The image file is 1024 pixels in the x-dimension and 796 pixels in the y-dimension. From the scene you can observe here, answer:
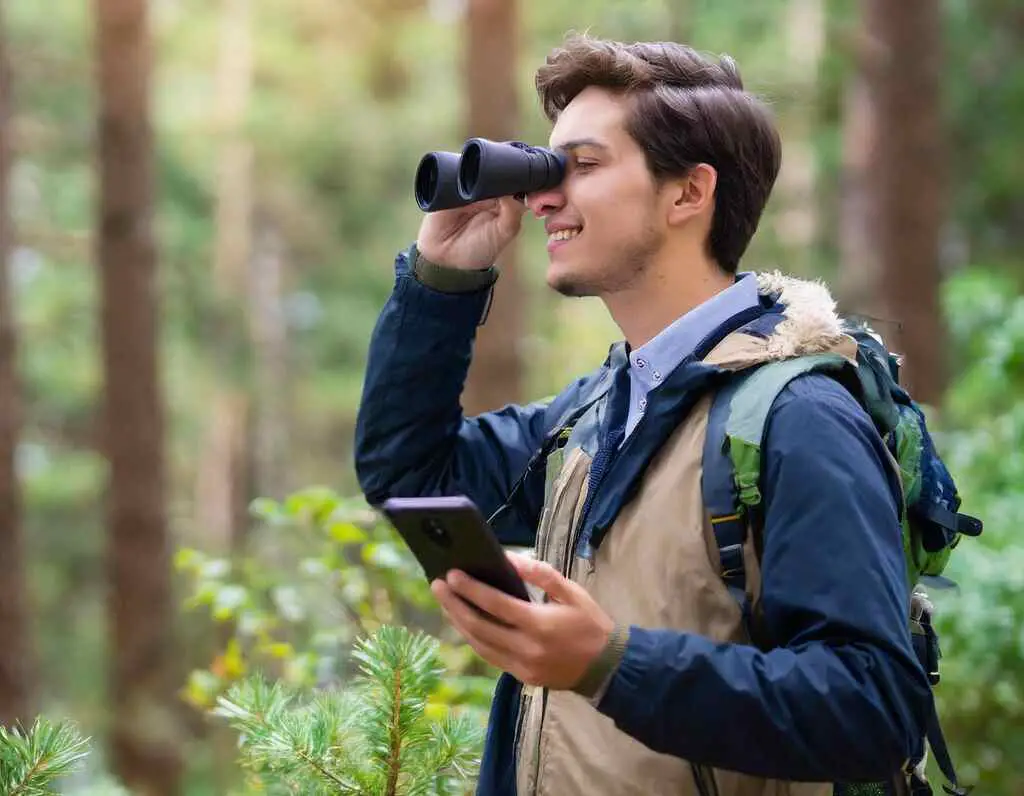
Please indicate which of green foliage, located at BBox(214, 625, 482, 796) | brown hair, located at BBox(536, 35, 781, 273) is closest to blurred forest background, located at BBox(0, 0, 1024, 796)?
brown hair, located at BBox(536, 35, 781, 273)

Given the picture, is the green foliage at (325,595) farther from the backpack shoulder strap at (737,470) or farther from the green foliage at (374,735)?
the backpack shoulder strap at (737,470)

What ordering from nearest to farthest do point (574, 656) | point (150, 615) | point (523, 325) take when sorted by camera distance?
1. point (574, 656)
2. point (523, 325)
3. point (150, 615)

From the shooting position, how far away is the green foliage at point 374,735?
2.15 m

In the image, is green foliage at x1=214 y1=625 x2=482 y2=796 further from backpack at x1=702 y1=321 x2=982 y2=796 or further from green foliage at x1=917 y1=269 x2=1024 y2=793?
green foliage at x1=917 y1=269 x2=1024 y2=793

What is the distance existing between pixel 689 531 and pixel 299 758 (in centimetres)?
79

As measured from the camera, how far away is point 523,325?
8.73m

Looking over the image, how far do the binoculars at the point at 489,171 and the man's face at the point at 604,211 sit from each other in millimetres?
50

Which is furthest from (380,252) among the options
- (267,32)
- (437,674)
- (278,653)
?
(437,674)

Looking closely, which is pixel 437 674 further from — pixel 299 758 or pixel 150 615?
pixel 150 615

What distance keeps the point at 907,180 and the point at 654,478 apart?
5.97m

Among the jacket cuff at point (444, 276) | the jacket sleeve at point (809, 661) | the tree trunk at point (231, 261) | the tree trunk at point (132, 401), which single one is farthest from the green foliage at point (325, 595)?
the tree trunk at point (231, 261)

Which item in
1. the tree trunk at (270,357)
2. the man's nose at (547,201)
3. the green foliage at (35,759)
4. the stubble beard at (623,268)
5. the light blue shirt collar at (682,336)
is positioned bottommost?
the tree trunk at (270,357)

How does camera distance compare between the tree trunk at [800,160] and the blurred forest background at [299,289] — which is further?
the tree trunk at [800,160]

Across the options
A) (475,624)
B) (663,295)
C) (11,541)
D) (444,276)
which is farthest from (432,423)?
(11,541)
